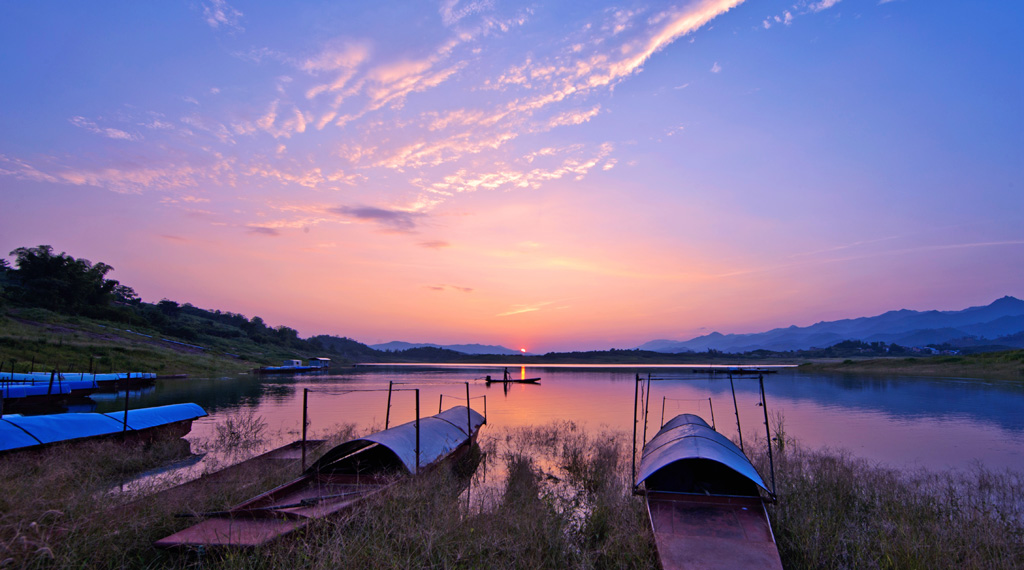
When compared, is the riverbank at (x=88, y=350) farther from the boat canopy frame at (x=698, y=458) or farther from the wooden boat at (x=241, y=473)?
the boat canopy frame at (x=698, y=458)

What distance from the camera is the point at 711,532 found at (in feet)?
28.8

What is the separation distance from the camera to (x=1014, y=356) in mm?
58969

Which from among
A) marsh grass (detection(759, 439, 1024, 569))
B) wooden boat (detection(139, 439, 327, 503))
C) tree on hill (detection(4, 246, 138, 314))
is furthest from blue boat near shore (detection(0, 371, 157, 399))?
tree on hill (detection(4, 246, 138, 314))

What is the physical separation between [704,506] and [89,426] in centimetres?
1900

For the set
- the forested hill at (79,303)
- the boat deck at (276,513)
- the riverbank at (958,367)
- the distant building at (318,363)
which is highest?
the forested hill at (79,303)

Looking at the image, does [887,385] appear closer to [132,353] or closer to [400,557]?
[400,557]

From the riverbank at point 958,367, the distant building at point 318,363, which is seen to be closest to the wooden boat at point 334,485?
the riverbank at point 958,367

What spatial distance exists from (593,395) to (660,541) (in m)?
38.7

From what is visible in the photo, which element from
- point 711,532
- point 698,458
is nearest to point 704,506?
point 698,458

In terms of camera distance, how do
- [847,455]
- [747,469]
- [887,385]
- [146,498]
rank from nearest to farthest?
[146,498], [747,469], [847,455], [887,385]

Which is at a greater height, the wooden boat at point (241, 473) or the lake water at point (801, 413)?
the wooden boat at point (241, 473)

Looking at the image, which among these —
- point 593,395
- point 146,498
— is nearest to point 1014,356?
point 593,395

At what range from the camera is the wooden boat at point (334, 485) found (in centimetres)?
Answer: 767

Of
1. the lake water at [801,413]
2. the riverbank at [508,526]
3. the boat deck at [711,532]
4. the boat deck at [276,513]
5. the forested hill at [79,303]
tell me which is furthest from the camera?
the forested hill at [79,303]
